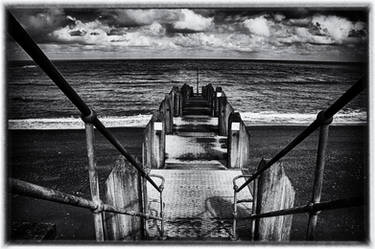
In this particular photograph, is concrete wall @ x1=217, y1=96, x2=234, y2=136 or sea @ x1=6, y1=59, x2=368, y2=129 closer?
concrete wall @ x1=217, y1=96, x2=234, y2=136

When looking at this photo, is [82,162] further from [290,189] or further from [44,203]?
[290,189]

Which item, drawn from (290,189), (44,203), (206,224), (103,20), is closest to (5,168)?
(103,20)

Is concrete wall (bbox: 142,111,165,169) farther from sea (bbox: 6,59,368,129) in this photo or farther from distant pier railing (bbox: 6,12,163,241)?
sea (bbox: 6,59,368,129)

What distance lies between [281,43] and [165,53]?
1.30 meters

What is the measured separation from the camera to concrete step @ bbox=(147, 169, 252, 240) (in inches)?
132

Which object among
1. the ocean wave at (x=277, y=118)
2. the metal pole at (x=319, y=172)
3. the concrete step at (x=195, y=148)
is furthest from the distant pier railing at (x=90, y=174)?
the ocean wave at (x=277, y=118)

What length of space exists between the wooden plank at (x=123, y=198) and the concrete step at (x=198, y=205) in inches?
31.2

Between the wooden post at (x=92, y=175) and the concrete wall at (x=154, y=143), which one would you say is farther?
the concrete wall at (x=154, y=143)

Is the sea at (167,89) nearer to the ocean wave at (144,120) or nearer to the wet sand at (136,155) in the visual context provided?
the ocean wave at (144,120)

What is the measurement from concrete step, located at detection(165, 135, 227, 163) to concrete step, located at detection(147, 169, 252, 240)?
878 mm

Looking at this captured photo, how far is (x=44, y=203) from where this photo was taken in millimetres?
5641

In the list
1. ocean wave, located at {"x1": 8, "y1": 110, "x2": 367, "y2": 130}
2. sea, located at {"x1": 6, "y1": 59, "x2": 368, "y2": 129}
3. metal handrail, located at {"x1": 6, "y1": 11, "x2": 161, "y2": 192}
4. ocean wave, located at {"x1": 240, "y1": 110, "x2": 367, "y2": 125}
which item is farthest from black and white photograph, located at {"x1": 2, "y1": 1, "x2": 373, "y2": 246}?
ocean wave, located at {"x1": 240, "y1": 110, "x2": 367, "y2": 125}

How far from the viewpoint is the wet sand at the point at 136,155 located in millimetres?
1996

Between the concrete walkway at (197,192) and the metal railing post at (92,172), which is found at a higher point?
the metal railing post at (92,172)
